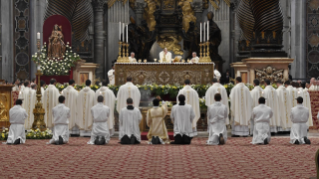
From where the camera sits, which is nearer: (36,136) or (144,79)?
(36,136)

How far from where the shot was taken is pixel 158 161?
10.2 meters

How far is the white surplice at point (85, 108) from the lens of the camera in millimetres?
16156

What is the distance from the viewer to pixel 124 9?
1075 inches

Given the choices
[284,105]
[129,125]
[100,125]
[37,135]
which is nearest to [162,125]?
[129,125]

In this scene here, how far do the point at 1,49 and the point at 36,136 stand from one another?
905 centimetres

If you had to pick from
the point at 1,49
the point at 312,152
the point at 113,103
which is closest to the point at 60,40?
the point at 1,49

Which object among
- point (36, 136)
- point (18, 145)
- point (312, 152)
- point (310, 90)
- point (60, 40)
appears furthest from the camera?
point (60, 40)

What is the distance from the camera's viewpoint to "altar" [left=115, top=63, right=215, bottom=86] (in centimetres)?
1838

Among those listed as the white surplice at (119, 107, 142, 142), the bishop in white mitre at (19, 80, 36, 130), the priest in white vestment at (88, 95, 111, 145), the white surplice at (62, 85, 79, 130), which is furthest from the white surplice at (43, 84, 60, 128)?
the white surplice at (119, 107, 142, 142)

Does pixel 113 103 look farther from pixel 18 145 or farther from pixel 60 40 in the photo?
pixel 60 40

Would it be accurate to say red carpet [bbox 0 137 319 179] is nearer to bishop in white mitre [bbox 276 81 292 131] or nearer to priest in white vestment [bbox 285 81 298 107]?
bishop in white mitre [bbox 276 81 292 131]

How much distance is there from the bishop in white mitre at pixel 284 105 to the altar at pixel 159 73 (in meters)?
2.93

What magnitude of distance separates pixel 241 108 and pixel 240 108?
1.4 inches

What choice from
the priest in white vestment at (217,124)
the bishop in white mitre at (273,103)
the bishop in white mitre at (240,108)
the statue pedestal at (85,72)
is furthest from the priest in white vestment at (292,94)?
the statue pedestal at (85,72)
